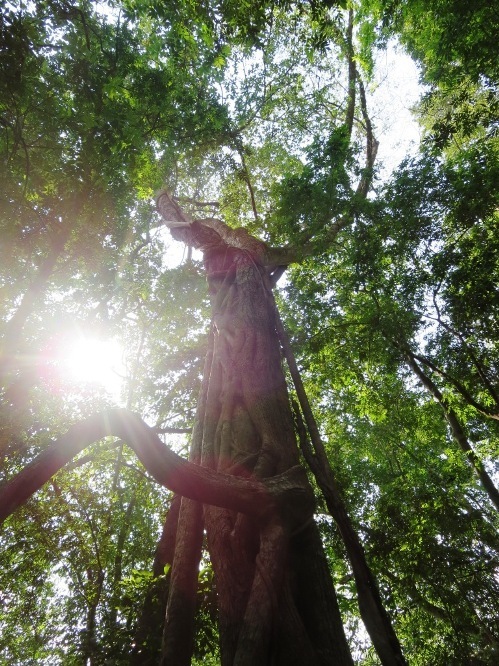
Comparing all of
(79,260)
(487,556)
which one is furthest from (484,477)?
(79,260)

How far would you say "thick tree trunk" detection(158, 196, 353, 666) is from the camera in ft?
6.93

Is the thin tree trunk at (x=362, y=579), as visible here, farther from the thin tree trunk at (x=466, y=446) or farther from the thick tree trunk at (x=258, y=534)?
the thin tree trunk at (x=466, y=446)

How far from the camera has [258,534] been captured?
259 centimetres

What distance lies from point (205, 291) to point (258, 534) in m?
7.05

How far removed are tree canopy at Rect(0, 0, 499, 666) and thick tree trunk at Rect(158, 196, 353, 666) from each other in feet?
1.56

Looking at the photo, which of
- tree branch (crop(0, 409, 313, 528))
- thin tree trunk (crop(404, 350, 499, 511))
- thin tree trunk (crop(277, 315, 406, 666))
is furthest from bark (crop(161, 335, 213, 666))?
thin tree trunk (crop(404, 350, 499, 511))

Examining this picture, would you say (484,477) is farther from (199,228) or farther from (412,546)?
(199,228)

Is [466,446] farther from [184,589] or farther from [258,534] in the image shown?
[184,589]

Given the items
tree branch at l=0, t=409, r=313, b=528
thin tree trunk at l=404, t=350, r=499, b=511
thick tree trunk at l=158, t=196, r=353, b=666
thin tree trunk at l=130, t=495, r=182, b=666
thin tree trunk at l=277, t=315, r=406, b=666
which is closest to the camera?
tree branch at l=0, t=409, r=313, b=528

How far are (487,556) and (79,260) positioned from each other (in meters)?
9.58

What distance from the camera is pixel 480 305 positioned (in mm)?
6086

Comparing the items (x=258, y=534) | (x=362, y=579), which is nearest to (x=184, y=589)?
(x=258, y=534)

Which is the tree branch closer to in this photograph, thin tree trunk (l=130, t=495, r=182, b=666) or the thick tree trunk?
the thick tree trunk

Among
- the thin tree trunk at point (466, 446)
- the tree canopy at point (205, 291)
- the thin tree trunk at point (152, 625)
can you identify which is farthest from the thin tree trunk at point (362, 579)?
the thin tree trunk at point (466, 446)
